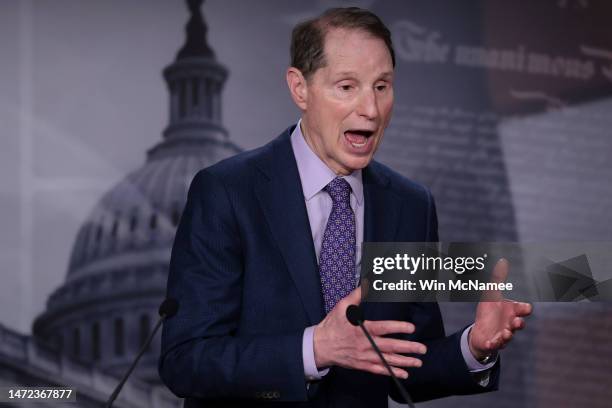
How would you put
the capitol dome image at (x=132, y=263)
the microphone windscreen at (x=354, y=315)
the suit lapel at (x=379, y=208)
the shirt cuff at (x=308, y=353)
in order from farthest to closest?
the capitol dome image at (x=132, y=263) → the suit lapel at (x=379, y=208) → the shirt cuff at (x=308, y=353) → the microphone windscreen at (x=354, y=315)

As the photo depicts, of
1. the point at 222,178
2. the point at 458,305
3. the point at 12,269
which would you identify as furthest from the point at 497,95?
the point at 222,178

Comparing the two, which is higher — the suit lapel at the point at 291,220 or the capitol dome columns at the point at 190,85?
the capitol dome columns at the point at 190,85

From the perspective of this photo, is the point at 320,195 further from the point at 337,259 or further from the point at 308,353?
the point at 308,353

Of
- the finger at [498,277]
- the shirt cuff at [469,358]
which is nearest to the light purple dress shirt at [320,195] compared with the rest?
the shirt cuff at [469,358]

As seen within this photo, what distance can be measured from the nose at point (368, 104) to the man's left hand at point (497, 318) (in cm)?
38

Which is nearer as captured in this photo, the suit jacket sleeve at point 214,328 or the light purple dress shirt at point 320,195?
the suit jacket sleeve at point 214,328

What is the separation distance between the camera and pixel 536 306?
4.19 metres

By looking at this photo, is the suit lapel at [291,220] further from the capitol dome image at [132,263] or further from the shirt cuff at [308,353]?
the capitol dome image at [132,263]

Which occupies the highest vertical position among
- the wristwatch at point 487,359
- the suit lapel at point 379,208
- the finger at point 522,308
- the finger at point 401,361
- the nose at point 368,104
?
the nose at point 368,104

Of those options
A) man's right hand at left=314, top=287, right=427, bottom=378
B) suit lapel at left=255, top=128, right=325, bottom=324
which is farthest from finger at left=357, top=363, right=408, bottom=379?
suit lapel at left=255, top=128, right=325, bottom=324

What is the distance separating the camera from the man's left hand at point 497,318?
70.0 inches

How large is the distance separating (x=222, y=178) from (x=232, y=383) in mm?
420

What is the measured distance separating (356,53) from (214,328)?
0.59 m

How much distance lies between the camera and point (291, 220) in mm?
1905
